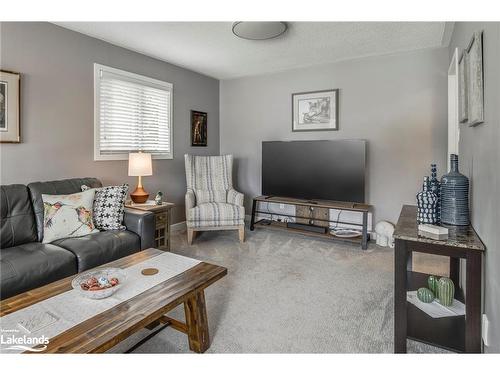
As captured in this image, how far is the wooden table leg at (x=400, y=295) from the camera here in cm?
153

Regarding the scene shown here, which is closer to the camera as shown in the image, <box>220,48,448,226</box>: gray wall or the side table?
the side table

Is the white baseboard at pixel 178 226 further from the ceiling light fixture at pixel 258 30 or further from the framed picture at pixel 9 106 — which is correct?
the ceiling light fixture at pixel 258 30

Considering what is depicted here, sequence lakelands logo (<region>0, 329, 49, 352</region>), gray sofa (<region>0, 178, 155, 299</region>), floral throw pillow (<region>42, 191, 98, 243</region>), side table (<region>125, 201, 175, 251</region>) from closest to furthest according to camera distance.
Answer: lakelands logo (<region>0, 329, 49, 352</region>), gray sofa (<region>0, 178, 155, 299</region>), floral throw pillow (<region>42, 191, 98, 243</region>), side table (<region>125, 201, 175, 251</region>)

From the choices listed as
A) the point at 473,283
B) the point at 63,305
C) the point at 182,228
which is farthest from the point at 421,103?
the point at 63,305

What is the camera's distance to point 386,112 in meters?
3.79

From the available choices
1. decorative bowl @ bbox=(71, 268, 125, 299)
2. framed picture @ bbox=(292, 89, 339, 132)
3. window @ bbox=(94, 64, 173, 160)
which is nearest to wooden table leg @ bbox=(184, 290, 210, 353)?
decorative bowl @ bbox=(71, 268, 125, 299)

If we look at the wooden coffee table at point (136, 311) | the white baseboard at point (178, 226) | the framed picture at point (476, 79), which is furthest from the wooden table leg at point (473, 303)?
the white baseboard at point (178, 226)

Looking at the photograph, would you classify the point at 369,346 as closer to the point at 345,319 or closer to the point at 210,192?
the point at 345,319

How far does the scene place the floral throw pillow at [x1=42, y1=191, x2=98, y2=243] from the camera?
2.37 meters

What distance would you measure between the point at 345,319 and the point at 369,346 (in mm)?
298

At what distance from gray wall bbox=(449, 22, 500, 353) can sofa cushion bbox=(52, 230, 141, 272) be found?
2.37 m

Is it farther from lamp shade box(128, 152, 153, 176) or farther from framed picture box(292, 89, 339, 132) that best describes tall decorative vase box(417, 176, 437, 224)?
lamp shade box(128, 152, 153, 176)
